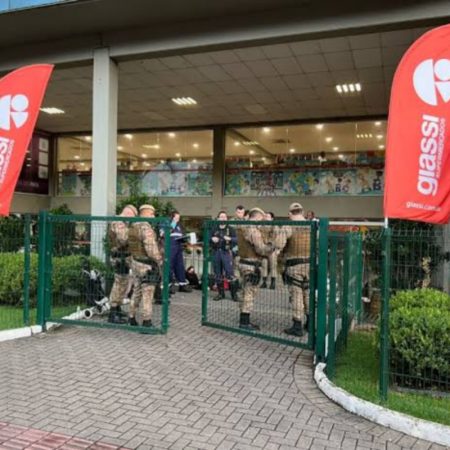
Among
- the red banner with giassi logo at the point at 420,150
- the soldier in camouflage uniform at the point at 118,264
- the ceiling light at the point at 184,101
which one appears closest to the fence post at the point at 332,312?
the red banner with giassi logo at the point at 420,150

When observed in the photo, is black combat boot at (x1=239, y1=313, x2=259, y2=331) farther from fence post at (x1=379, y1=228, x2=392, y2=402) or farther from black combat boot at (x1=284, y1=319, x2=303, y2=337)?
fence post at (x1=379, y1=228, x2=392, y2=402)

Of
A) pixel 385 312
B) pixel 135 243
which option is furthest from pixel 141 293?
pixel 385 312

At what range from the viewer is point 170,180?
64.7 ft

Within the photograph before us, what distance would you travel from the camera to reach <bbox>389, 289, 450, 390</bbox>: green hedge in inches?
185

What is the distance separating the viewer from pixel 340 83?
43.7ft

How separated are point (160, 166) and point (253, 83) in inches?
292

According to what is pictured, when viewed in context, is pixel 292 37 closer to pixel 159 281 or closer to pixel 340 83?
pixel 340 83

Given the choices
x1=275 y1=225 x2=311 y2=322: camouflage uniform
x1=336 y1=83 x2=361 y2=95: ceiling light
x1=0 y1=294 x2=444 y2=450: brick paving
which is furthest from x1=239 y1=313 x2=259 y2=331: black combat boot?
x1=336 y1=83 x2=361 y2=95: ceiling light

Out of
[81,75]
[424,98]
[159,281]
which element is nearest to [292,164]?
[81,75]

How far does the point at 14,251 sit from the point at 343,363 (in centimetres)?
525

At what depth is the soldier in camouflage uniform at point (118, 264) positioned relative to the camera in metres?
7.23

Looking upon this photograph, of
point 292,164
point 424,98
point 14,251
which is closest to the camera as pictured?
point 424,98

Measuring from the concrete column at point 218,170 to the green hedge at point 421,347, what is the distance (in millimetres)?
13858

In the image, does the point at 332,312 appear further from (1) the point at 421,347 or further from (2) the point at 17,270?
(2) the point at 17,270
